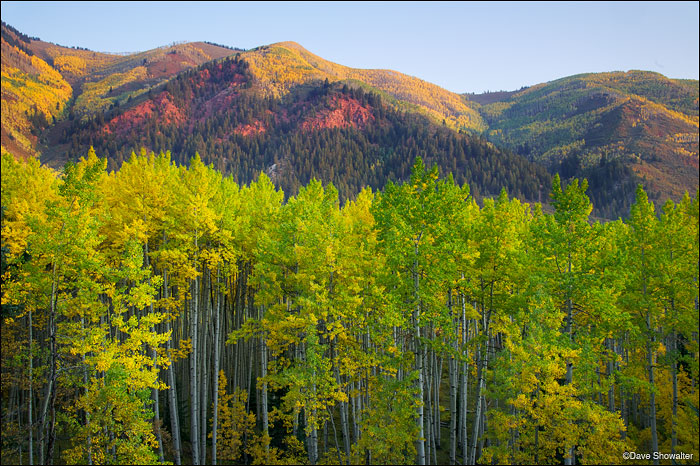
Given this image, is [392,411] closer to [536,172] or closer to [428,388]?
[428,388]

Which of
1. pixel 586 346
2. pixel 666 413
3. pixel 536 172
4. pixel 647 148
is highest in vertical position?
pixel 647 148

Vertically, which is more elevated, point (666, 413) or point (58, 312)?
point (58, 312)

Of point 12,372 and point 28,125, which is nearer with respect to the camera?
point 12,372

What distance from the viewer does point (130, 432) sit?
15.4m

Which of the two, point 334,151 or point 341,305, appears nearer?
point 341,305

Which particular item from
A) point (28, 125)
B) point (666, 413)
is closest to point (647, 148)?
point (666, 413)

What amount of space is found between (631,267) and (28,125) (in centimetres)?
22070

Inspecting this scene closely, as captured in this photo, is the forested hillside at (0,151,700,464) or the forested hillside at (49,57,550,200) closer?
the forested hillside at (0,151,700,464)

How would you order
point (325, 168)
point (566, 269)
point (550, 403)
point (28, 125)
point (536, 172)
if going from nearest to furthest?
point (550, 403) < point (566, 269) < point (536, 172) < point (325, 168) < point (28, 125)

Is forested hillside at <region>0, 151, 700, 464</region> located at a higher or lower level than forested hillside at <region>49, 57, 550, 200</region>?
lower

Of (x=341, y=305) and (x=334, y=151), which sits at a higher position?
(x=334, y=151)

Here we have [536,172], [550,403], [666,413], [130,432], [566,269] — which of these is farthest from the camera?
[536,172]

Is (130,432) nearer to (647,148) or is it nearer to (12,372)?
(12,372)

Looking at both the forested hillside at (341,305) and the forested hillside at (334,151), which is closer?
the forested hillside at (341,305)
